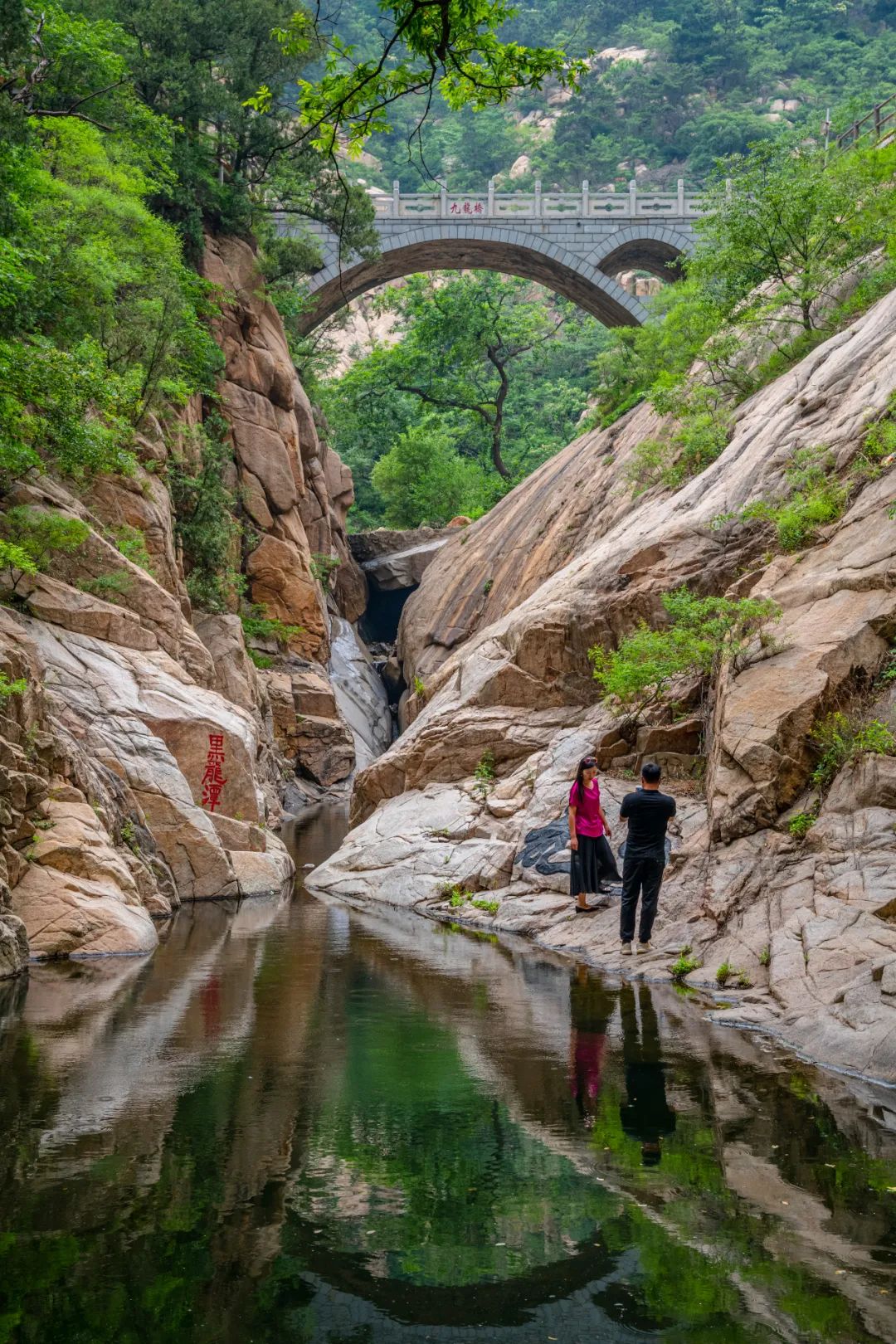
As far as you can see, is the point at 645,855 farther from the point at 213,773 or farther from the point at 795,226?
the point at 795,226

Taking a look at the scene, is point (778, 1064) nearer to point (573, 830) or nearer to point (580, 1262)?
point (580, 1262)

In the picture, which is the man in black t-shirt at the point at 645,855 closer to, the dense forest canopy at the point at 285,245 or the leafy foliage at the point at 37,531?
the dense forest canopy at the point at 285,245

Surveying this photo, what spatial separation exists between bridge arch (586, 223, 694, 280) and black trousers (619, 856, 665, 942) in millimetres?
39384

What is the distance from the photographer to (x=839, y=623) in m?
10.2

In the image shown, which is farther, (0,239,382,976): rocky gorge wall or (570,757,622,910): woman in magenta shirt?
(570,757,622,910): woman in magenta shirt

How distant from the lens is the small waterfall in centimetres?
3497

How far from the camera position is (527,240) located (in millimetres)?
44688

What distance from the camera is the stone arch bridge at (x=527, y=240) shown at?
4356 cm

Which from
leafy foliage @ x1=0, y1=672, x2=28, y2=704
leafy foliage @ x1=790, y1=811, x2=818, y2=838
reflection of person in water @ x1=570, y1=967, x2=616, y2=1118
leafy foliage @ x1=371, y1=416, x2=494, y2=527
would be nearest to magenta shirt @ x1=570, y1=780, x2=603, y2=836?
reflection of person in water @ x1=570, y1=967, x2=616, y2=1118

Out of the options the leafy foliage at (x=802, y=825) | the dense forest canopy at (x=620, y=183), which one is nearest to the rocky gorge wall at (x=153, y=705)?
the leafy foliage at (x=802, y=825)

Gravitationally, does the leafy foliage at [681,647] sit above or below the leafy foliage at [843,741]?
above

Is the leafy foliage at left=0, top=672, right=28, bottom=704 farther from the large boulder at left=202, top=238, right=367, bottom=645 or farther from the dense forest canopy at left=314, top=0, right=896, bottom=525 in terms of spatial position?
the large boulder at left=202, top=238, right=367, bottom=645

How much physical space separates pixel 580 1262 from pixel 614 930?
6.60 meters

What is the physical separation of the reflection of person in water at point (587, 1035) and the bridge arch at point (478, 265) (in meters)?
37.0
